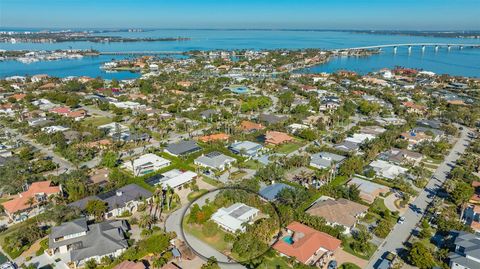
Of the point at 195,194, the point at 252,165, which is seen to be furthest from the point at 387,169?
the point at 195,194

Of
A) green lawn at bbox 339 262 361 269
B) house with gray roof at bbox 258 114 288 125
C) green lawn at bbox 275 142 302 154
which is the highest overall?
house with gray roof at bbox 258 114 288 125

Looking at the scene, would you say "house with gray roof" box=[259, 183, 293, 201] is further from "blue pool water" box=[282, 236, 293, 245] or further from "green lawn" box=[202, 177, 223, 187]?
"blue pool water" box=[282, 236, 293, 245]

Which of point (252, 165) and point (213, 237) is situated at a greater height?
point (252, 165)

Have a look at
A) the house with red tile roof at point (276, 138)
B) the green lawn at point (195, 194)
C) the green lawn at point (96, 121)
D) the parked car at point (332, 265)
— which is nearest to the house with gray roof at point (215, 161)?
the green lawn at point (195, 194)

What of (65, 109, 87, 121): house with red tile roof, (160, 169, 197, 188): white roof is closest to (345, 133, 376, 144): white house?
(160, 169, 197, 188): white roof

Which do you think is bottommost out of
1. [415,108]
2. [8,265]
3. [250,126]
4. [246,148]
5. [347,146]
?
[8,265]

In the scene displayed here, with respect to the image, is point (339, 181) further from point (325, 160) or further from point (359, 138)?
A: point (359, 138)
